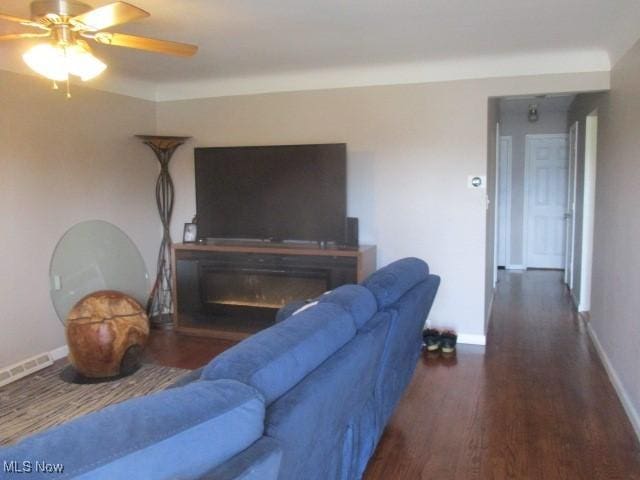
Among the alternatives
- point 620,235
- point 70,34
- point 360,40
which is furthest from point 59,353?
point 620,235

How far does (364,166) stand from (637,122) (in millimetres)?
2107

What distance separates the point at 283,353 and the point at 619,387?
109 inches

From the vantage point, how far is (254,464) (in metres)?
1.11

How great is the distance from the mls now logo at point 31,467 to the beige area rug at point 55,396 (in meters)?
2.31

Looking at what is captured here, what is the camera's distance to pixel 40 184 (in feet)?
13.0

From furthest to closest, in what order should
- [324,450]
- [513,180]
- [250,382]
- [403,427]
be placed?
[513,180] → [403,427] → [324,450] → [250,382]

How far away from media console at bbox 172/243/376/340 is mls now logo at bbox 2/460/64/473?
3478 mm

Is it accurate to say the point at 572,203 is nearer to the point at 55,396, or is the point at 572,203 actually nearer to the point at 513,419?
the point at 513,419

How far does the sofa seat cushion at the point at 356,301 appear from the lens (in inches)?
77.7

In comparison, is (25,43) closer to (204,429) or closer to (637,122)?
(204,429)

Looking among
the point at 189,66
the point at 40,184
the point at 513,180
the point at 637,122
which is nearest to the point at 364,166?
the point at 189,66

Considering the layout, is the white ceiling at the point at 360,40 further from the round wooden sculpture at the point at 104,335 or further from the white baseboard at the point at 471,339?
the white baseboard at the point at 471,339

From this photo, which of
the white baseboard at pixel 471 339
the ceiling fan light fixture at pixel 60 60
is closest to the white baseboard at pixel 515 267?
the white baseboard at pixel 471 339

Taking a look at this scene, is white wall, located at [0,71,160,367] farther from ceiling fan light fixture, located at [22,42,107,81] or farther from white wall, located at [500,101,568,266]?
white wall, located at [500,101,568,266]
